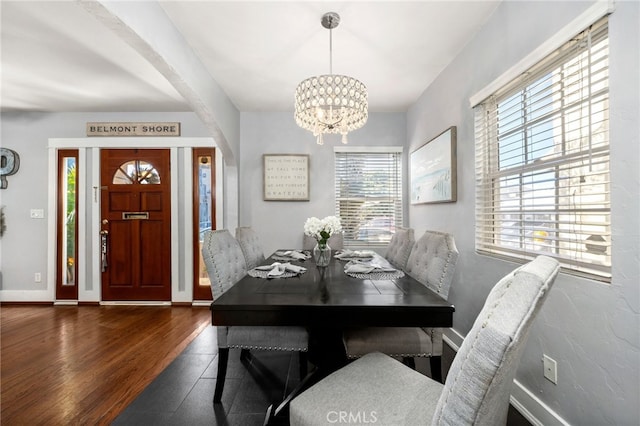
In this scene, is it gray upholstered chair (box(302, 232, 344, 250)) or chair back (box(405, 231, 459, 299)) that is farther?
gray upholstered chair (box(302, 232, 344, 250))

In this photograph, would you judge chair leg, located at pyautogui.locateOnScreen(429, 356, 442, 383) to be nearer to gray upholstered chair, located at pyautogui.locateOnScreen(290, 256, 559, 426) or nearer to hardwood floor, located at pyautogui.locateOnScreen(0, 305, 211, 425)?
gray upholstered chair, located at pyautogui.locateOnScreen(290, 256, 559, 426)

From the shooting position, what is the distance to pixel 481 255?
2.02m

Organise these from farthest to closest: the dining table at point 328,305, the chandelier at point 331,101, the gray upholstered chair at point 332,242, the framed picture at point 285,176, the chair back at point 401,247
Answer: the framed picture at point 285,176, the gray upholstered chair at point 332,242, the chair back at point 401,247, the chandelier at point 331,101, the dining table at point 328,305

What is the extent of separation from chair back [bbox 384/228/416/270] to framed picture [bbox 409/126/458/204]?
0.48m

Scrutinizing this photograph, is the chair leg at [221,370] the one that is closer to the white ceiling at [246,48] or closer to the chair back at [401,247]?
the chair back at [401,247]

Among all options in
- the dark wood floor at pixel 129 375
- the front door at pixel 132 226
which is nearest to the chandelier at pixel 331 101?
the dark wood floor at pixel 129 375

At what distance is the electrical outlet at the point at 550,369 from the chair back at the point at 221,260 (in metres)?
1.90

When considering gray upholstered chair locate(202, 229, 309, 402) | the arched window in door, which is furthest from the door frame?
gray upholstered chair locate(202, 229, 309, 402)

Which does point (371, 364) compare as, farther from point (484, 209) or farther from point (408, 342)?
point (484, 209)

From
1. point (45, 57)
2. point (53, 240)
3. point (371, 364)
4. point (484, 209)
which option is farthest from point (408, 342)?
point (53, 240)

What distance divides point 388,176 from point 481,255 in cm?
181

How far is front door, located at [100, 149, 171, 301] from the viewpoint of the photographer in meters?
3.57

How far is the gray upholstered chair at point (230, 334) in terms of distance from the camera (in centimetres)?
161

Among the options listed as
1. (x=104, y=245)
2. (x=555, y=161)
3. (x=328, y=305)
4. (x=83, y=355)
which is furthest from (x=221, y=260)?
(x=104, y=245)
